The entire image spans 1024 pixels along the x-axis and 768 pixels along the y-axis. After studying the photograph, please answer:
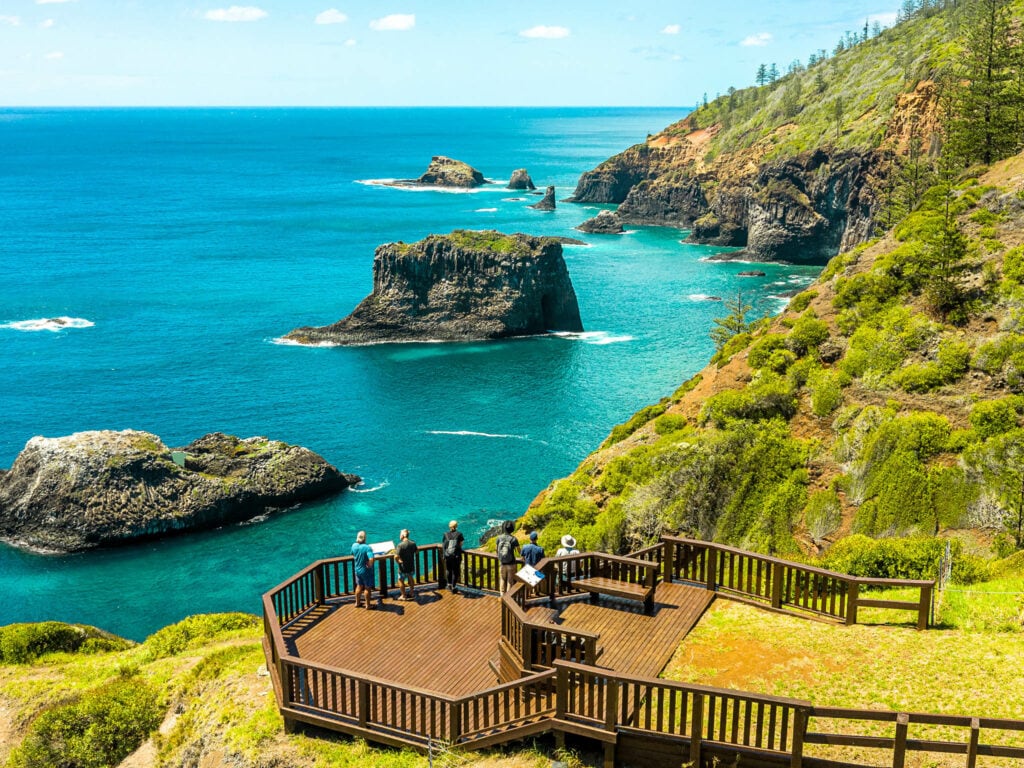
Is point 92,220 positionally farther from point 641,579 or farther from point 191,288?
point 641,579

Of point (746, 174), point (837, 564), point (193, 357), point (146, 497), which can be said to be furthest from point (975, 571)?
point (746, 174)

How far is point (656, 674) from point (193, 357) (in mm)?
76781

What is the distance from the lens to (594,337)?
95.6m

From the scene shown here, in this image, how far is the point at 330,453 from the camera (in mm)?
64062

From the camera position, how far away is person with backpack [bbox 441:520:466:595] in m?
20.2

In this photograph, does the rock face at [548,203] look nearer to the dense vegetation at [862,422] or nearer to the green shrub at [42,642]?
the dense vegetation at [862,422]

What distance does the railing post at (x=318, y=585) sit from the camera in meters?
19.7

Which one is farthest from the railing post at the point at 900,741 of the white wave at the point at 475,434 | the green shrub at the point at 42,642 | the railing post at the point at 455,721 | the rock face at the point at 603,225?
the rock face at the point at 603,225

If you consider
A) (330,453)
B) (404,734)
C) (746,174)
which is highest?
(746,174)

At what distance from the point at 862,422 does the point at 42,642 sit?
2630 centimetres

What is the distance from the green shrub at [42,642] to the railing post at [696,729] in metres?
21.3

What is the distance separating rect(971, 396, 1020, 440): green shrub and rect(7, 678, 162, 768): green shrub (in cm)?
2407

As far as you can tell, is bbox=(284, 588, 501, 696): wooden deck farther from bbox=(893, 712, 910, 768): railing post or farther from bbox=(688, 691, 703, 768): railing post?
bbox=(893, 712, 910, 768): railing post

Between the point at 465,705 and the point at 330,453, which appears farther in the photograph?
the point at 330,453
